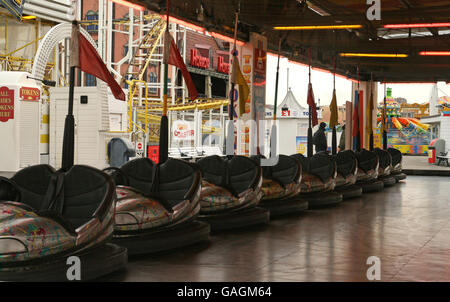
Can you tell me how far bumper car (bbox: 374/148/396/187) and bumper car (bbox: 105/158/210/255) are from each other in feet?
23.7

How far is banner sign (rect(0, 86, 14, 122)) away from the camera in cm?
960

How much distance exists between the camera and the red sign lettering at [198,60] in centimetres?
2867

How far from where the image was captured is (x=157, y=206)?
4.33 meters

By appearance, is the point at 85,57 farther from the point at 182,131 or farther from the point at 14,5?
the point at 182,131

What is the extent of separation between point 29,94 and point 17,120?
0.49 metres

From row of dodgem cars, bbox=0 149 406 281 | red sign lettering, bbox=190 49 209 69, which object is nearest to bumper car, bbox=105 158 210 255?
row of dodgem cars, bbox=0 149 406 281

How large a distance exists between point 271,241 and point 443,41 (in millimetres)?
7958

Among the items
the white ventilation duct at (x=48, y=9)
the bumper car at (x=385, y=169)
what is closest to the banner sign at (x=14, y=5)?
the white ventilation duct at (x=48, y=9)

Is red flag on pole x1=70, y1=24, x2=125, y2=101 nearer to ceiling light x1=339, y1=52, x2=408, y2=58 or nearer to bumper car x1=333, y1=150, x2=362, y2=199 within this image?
bumper car x1=333, y1=150, x2=362, y2=199

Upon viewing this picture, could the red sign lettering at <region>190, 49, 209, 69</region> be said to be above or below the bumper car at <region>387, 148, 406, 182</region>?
above

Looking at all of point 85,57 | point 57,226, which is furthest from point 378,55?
point 57,226

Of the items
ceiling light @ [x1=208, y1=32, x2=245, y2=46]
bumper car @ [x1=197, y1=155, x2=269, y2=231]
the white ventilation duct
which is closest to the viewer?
bumper car @ [x1=197, y1=155, x2=269, y2=231]

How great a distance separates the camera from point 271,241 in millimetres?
→ 4938

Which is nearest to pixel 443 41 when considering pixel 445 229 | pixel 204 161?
pixel 445 229
